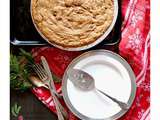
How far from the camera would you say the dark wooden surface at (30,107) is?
3.87 ft

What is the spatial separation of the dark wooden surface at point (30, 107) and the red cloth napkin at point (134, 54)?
0.01 meters

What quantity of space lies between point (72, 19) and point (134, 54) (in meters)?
0.19

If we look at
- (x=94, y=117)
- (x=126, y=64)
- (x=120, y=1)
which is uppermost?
(x=120, y=1)

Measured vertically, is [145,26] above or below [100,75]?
above

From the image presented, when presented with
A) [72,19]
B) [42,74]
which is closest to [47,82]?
[42,74]

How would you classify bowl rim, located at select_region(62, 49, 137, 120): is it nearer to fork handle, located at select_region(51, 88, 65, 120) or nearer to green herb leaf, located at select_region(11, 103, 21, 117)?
fork handle, located at select_region(51, 88, 65, 120)

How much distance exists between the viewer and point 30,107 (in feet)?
3.88

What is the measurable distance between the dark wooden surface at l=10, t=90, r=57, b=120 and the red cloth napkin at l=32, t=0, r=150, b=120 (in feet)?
0.05

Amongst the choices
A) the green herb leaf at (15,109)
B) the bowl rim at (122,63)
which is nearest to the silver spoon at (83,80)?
the bowl rim at (122,63)

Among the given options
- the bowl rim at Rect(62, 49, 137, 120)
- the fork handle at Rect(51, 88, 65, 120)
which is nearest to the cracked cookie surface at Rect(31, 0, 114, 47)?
the bowl rim at Rect(62, 49, 137, 120)

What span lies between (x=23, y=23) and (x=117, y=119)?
349 mm

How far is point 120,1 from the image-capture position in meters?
1.19

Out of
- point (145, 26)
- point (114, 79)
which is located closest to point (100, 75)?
point (114, 79)
